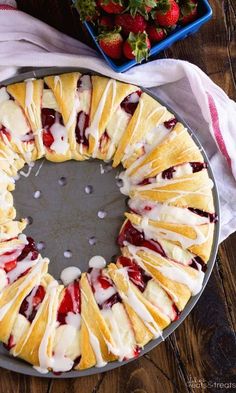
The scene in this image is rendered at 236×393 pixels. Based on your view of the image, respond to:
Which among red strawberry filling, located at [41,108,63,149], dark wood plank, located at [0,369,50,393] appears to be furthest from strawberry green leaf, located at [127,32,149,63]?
dark wood plank, located at [0,369,50,393]

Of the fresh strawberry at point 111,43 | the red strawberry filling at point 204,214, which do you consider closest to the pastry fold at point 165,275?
the red strawberry filling at point 204,214

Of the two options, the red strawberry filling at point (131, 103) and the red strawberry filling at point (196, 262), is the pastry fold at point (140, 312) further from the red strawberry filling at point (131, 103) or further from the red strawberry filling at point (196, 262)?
the red strawberry filling at point (131, 103)

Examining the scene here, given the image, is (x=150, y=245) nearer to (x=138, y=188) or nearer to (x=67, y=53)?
(x=138, y=188)

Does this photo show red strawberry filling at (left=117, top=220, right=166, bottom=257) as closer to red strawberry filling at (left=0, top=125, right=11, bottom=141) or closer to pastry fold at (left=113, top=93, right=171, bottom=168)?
pastry fold at (left=113, top=93, right=171, bottom=168)

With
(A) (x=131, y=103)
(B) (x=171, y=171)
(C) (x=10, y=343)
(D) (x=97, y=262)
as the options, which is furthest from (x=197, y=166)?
(C) (x=10, y=343)

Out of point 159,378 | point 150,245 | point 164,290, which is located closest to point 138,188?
point 150,245

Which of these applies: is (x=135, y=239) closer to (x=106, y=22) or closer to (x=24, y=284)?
(x=24, y=284)
